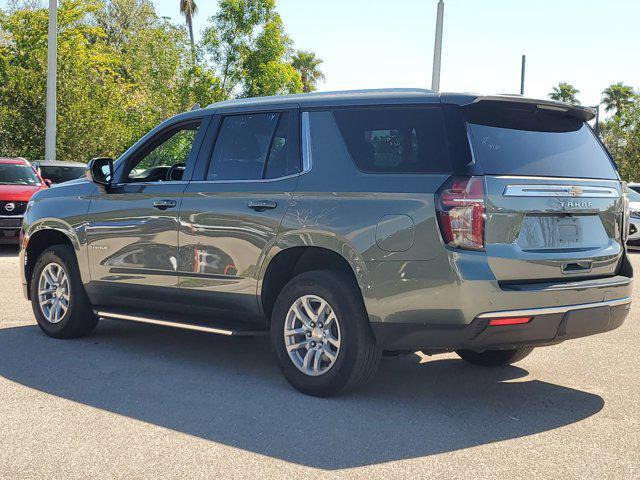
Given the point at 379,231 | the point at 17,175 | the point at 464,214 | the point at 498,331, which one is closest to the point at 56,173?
the point at 17,175

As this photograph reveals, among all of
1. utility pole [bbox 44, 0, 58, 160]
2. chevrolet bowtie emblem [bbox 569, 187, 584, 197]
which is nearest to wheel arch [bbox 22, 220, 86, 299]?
chevrolet bowtie emblem [bbox 569, 187, 584, 197]

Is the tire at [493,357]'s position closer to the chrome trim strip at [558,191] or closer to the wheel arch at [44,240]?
the chrome trim strip at [558,191]

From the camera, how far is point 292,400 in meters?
5.57

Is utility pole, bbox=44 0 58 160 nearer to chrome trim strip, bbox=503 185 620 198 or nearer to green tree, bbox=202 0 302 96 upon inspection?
green tree, bbox=202 0 302 96

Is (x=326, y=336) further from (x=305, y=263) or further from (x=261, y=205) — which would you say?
(x=261, y=205)

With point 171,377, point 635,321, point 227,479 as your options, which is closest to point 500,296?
point 227,479

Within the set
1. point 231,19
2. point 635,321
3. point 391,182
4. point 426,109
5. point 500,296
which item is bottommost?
point 635,321

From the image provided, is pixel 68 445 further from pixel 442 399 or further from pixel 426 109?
pixel 426 109

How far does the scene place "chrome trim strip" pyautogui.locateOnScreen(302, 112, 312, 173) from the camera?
5859 millimetres

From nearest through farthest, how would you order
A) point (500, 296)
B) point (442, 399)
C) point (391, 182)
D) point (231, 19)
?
point (500, 296)
point (391, 182)
point (442, 399)
point (231, 19)

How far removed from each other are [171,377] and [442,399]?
1.88m

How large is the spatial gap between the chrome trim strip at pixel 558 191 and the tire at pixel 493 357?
147 centimetres

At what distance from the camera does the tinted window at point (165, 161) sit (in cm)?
700

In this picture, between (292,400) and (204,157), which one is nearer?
(292,400)
